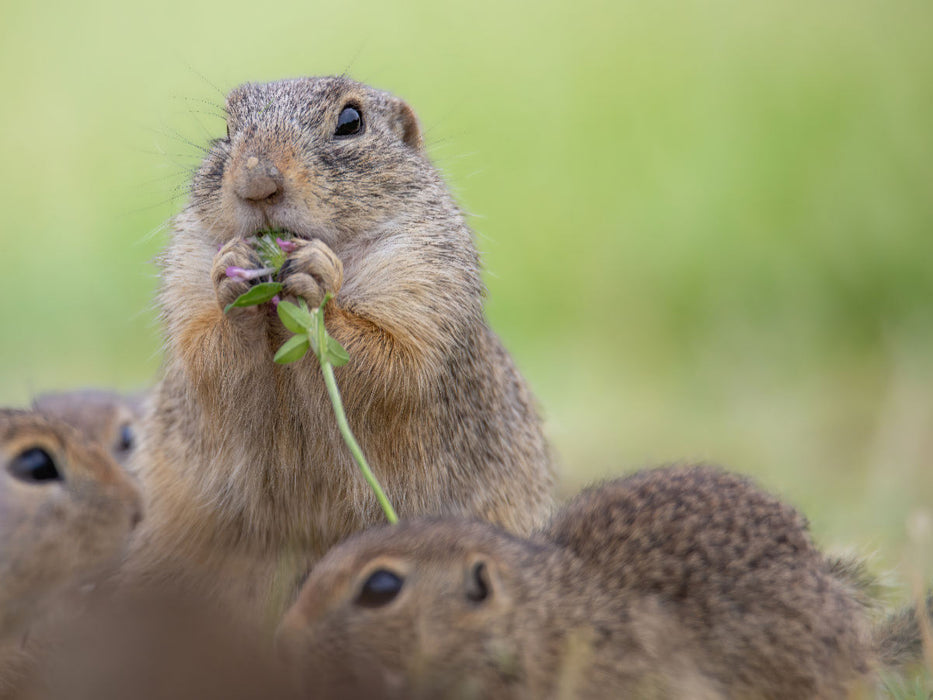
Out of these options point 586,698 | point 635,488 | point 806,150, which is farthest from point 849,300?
point 586,698

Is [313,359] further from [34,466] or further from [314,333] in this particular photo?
[34,466]

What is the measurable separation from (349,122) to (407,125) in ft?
1.53

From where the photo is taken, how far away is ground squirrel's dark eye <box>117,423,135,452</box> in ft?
18.7

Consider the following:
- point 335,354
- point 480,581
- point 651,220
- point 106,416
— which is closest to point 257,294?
point 335,354

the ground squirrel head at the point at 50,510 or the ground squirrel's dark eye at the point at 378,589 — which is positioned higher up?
the ground squirrel head at the point at 50,510

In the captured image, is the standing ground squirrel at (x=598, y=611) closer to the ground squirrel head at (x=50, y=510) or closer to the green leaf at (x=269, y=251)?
the ground squirrel head at (x=50, y=510)

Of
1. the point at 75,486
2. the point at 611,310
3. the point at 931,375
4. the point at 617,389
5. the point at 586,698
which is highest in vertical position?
the point at 611,310

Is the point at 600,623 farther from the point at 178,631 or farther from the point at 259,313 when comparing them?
the point at 259,313

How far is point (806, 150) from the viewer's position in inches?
409

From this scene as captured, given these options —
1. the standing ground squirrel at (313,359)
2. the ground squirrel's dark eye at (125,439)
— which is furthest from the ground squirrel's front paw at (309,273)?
the ground squirrel's dark eye at (125,439)

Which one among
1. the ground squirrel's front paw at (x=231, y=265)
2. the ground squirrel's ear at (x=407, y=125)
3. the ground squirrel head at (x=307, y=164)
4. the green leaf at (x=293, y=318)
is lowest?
the green leaf at (x=293, y=318)

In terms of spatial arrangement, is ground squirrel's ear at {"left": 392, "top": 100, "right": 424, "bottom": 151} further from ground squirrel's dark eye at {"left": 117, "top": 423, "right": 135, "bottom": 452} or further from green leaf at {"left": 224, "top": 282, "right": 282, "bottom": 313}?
ground squirrel's dark eye at {"left": 117, "top": 423, "right": 135, "bottom": 452}

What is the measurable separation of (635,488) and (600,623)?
613 mm

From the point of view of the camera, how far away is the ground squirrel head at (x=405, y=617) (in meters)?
3.17
